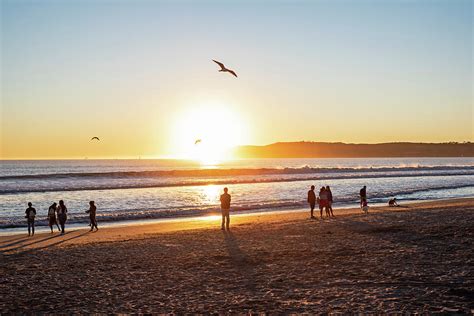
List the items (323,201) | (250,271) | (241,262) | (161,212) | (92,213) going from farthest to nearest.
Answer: (161,212) < (323,201) < (92,213) < (241,262) < (250,271)

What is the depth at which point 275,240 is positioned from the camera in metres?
15.8

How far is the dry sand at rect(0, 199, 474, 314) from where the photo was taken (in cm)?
857

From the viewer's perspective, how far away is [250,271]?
11234 mm

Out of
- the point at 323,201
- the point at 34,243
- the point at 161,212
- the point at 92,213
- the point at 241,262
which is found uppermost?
the point at 323,201

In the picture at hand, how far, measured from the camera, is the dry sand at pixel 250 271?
28.1 ft

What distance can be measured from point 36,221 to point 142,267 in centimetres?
1448

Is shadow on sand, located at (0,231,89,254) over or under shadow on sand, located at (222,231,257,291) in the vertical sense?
under

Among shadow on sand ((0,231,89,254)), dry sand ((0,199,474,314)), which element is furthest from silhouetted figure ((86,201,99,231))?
dry sand ((0,199,474,314))

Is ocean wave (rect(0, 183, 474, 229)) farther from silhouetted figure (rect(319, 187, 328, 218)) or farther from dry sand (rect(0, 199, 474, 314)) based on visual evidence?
silhouetted figure (rect(319, 187, 328, 218))

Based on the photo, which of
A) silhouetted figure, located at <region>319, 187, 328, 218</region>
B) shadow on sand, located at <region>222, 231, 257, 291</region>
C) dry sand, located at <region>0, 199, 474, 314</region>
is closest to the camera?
dry sand, located at <region>0, 199, 474, 314</region>

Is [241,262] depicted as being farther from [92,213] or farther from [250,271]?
A: [92,213]

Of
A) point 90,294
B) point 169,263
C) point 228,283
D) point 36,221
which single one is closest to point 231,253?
point 169,263

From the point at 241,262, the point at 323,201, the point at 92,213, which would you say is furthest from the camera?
the point at 323,201

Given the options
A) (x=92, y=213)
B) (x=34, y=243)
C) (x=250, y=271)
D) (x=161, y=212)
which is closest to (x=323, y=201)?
(x=161, y=212)
